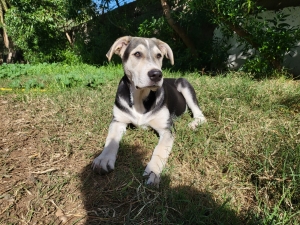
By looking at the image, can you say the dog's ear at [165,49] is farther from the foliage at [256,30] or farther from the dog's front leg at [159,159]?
the foliage at [256,30]

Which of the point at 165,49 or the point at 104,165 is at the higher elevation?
the point at 165,49

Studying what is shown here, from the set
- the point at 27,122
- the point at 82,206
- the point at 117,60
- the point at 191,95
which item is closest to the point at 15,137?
the point at 27,122

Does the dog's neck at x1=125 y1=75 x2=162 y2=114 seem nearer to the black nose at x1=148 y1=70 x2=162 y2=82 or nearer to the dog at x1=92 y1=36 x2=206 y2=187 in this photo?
the dog at x1=92 y1=36 x2=206 y2=187

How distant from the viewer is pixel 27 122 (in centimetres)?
339

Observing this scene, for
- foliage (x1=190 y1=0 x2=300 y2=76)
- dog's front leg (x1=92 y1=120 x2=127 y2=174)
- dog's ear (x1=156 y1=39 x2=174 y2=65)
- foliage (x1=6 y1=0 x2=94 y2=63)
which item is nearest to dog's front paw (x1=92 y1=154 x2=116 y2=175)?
dog's front leg (x1=92 y1=120 x2=127 y2=174)

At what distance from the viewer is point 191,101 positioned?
12.6 ft

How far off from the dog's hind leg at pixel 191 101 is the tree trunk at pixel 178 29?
3391mm

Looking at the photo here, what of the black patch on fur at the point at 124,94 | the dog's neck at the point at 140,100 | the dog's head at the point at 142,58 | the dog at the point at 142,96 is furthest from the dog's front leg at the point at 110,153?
the dog's head at the point at 142,58

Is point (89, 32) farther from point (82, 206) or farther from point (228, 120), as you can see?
point (82, 206)

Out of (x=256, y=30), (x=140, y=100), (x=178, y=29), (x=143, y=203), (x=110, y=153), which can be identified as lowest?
(x=143, y=203)

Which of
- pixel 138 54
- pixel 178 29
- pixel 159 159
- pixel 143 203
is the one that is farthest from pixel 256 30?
pixel 143 203

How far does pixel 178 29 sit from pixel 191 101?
4158 mm

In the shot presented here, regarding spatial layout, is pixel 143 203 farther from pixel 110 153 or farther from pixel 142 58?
pixel 142 58

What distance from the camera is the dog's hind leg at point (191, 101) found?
3.18 m
